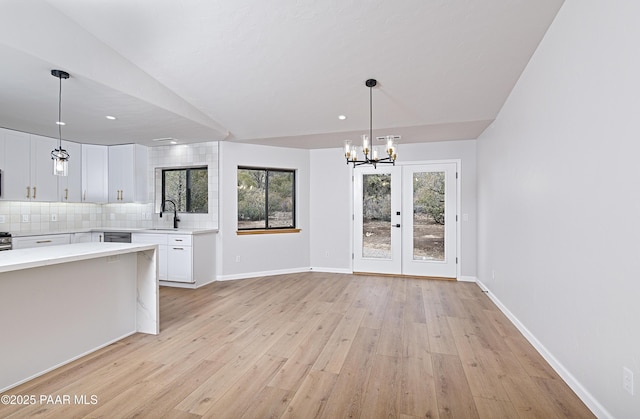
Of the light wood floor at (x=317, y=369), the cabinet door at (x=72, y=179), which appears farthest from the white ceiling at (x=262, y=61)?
the light wood floor at (x=317, y=369)

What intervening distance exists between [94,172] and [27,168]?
3.06 ft

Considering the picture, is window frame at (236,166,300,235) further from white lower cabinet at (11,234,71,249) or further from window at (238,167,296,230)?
white lower cabinet at (11,234,71,249)

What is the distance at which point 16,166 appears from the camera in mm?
4309

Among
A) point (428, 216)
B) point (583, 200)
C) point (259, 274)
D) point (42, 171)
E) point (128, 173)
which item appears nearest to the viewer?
point (583, 200)

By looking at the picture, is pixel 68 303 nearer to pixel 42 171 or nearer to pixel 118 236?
pixel 118 236

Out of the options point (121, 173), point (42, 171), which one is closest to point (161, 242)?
point (121, 173)

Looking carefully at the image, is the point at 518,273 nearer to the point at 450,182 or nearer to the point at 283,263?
the point at 450,182

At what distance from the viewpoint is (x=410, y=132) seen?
179 inches

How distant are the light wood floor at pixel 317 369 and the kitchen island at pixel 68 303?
0.14 m

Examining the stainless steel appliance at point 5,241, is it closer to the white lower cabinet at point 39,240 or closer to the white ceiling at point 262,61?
the white lower cabinet at point 39,240

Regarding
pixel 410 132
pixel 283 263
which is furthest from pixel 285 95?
pixel 283 263

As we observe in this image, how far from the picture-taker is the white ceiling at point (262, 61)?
96.3 inches

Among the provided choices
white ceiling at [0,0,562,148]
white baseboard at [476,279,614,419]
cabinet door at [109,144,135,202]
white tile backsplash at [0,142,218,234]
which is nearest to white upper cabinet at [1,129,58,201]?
white ceiling at [0,0,562,148]

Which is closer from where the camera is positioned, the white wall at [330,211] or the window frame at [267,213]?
the window frame at [267,213]
